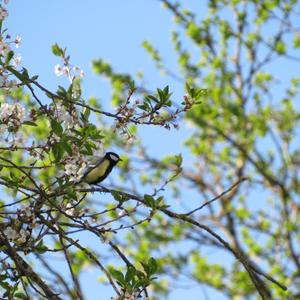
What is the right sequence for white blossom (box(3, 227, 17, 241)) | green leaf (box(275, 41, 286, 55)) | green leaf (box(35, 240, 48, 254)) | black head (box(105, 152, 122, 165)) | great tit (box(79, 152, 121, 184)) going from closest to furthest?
white blossom (box(3, 227, 17, 241)) → green leaf (box(35, 240, 48, 254)) → great tit (box(79, 152, 121, 184)) → black head (box(105, 152, 122, 165)) → green leaf (box(275, 41, 286, 55))

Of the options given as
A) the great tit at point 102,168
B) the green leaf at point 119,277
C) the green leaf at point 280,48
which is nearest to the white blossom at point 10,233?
the green leaf at point 119,277

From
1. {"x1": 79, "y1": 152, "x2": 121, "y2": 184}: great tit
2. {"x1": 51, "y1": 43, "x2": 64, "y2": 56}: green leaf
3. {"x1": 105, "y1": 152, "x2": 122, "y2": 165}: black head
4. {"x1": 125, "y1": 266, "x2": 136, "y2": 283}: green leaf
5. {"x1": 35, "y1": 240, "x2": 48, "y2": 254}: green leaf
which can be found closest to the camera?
{"x1": 125, "y1": 266, "x2": 136, "y2": 283}: green leaf

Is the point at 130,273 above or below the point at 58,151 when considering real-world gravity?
below

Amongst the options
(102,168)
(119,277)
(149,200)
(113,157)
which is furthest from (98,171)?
(119,277)

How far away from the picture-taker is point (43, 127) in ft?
34.1

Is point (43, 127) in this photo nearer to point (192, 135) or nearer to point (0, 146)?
point (192, 135)

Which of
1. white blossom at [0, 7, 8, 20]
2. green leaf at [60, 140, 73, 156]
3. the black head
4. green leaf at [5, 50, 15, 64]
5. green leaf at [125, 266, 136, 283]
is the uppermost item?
the black head

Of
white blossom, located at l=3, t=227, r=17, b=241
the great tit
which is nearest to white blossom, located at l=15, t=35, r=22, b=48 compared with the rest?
white blossom, located at l=3, t=227, r=17, b=241

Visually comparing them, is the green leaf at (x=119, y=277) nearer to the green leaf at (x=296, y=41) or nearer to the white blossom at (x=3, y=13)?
the white blossom at (x=3, y=13)

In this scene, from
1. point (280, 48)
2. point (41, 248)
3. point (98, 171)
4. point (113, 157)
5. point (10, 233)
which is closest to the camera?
point (10, 233)

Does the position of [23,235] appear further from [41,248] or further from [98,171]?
[98,171]

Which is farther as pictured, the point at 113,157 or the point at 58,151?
the point at 113,157

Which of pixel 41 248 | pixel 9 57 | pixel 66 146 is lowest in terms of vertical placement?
pixel 41 248

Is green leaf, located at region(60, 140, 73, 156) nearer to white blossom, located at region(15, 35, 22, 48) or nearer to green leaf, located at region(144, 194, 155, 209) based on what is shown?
green leaf, located at region(144, 194, 155, 209)
